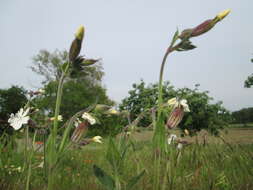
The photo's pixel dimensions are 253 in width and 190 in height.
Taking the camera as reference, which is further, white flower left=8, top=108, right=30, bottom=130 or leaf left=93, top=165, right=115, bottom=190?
white flower left=8, top=108, right=30, bottom=130

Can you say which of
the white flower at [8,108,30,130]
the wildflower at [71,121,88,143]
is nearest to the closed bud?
the wildflower at [71,121,88,143]

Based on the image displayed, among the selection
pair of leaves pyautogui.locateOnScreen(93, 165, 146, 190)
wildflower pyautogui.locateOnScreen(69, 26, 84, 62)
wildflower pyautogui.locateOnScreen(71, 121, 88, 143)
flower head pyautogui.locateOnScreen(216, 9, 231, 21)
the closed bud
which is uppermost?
flower head pyautogui.locateOnScreen(216, 9, 231, 21)

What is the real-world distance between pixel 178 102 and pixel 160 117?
8.2 inches

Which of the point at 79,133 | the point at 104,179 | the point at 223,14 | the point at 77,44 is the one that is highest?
the point at 223,14

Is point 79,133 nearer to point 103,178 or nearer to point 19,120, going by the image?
point 103,178

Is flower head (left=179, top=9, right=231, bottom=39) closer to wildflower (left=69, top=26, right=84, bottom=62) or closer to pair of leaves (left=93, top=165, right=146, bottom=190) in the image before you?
wildflower (left=69, top=26, right=84, bottom=62)

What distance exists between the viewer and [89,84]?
730 inches

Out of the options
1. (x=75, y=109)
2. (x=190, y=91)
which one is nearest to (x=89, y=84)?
(x=75, y=109)

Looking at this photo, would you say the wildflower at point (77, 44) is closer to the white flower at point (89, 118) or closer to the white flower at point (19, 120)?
the white flower at point (89, 118)

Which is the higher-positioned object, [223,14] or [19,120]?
[223,14]

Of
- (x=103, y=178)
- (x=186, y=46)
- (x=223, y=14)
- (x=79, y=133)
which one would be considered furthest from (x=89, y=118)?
(x=223, y=14)

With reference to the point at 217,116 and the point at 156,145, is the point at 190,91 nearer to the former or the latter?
the point at 217,116

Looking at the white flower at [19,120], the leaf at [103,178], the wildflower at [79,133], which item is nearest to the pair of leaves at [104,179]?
the leaf at [103,178]

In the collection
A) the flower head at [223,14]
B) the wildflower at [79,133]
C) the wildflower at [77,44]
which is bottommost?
the wildflower at [79,133]
